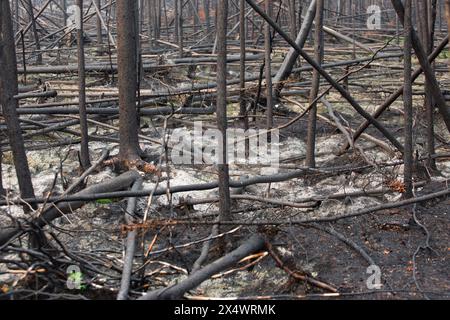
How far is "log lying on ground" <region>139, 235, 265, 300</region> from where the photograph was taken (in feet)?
11.1

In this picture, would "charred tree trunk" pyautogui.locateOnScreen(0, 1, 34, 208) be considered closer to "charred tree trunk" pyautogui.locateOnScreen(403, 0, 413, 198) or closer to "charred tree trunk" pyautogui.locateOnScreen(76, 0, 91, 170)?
"charred tree trunk" pyautogui.locateOnScreen(76, 0, 91, 170)

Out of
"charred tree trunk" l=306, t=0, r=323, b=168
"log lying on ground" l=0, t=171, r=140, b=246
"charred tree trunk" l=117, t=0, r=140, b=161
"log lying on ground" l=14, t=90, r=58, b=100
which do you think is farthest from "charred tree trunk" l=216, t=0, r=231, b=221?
"log lying on ground" l=14, t=90, r=58, b=100

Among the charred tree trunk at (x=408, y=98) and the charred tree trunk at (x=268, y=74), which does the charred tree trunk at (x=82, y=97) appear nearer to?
the charred tree trunk at (x=268, y=74)

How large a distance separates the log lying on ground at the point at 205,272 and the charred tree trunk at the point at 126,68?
7.45ft

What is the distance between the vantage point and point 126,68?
243 inches

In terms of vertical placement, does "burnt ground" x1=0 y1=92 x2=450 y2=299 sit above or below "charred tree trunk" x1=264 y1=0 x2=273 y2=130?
below

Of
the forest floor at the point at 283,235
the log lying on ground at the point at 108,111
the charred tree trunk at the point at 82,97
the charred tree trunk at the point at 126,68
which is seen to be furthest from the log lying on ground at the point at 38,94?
the charred tree trunk at the point at 126,68

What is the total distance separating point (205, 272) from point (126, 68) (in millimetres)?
2973

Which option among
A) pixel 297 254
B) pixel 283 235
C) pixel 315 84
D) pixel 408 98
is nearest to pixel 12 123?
pixel 283 235

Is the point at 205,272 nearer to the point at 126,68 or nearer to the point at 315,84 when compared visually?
the point at 315,84

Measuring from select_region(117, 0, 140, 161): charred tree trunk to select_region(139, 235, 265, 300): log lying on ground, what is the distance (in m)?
2.27

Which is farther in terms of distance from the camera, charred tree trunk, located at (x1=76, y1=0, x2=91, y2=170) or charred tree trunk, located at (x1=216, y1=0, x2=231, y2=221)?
charred tree trunk, located at (x1=76, y1=0, x2=91, y2=170)

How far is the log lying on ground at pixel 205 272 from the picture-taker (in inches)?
133

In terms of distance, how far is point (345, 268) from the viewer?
14.3 feet
